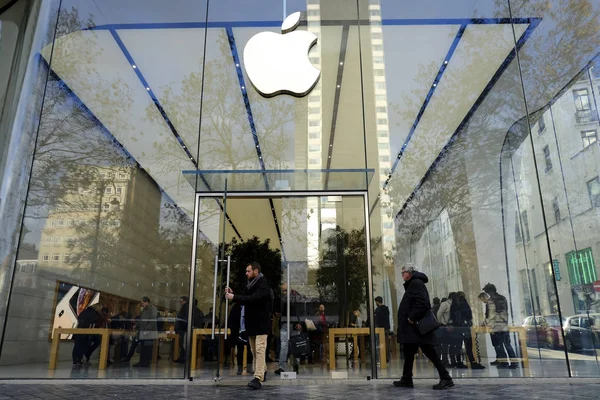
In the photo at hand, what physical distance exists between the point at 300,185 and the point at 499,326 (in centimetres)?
388

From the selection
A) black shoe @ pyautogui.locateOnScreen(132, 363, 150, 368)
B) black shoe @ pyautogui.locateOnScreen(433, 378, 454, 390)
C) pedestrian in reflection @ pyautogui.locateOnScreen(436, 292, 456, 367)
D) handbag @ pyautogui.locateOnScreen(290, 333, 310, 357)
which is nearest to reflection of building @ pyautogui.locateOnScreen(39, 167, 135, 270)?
black shoe @ pyautogui.locateOnScreen(132, 363, 150, 368)

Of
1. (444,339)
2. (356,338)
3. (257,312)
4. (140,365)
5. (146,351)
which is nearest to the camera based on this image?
(257,312)

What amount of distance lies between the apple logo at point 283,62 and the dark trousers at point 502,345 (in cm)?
514

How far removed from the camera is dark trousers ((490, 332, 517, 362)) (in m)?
6.81

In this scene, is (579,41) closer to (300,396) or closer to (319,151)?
(319,151)

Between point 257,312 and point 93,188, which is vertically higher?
point 93,188

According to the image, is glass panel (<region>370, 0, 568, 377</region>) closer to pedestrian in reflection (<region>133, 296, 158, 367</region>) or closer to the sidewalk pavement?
the sidewalk pavement

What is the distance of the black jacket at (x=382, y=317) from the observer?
6.96 m

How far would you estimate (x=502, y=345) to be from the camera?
6949 mm

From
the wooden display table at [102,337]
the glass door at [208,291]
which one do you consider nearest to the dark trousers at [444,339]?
the glass door at [208,291]

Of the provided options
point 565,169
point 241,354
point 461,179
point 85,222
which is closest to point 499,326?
point 565,169

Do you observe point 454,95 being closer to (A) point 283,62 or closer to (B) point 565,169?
(B) point 565,169

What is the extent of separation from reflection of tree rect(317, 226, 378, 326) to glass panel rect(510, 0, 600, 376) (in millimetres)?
2747

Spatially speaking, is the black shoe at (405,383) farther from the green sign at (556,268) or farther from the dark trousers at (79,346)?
the dark trousers at (79,346)
